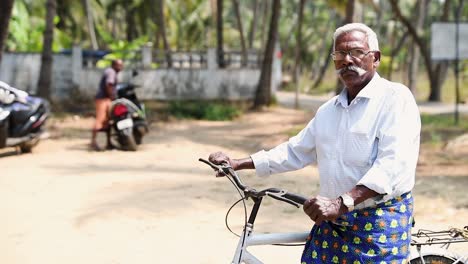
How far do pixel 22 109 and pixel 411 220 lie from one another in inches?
377

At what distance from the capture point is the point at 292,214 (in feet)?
24.5

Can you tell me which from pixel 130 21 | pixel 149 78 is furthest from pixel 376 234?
pixel 130 21

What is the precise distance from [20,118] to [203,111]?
7327 mm

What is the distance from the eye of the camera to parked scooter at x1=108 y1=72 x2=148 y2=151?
39.5 ft

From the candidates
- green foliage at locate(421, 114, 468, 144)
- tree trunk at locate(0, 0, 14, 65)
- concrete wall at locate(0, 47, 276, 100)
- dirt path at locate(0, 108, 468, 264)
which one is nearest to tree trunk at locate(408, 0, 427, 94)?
concrete wall at locate(0, 47, 276, 100)

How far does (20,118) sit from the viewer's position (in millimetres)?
11578

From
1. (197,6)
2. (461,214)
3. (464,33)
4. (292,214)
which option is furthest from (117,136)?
(197,6)

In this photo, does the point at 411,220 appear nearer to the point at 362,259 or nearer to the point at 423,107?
the point at 362,259

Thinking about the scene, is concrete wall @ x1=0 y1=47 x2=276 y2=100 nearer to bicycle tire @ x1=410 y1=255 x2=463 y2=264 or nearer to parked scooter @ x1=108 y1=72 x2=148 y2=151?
parked scooter @ x1=108 y1=72 x2=148 y2=151

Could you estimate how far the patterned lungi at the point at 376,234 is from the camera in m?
2.92

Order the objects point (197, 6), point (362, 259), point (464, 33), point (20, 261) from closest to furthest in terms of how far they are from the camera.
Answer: point (362, 259)
point (20, 261)
point (464, 33)
point (197, 6)

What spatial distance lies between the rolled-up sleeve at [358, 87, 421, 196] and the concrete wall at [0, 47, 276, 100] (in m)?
16.7

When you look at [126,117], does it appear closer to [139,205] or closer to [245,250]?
[139,205]

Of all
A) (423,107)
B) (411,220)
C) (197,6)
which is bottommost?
(423,107)
